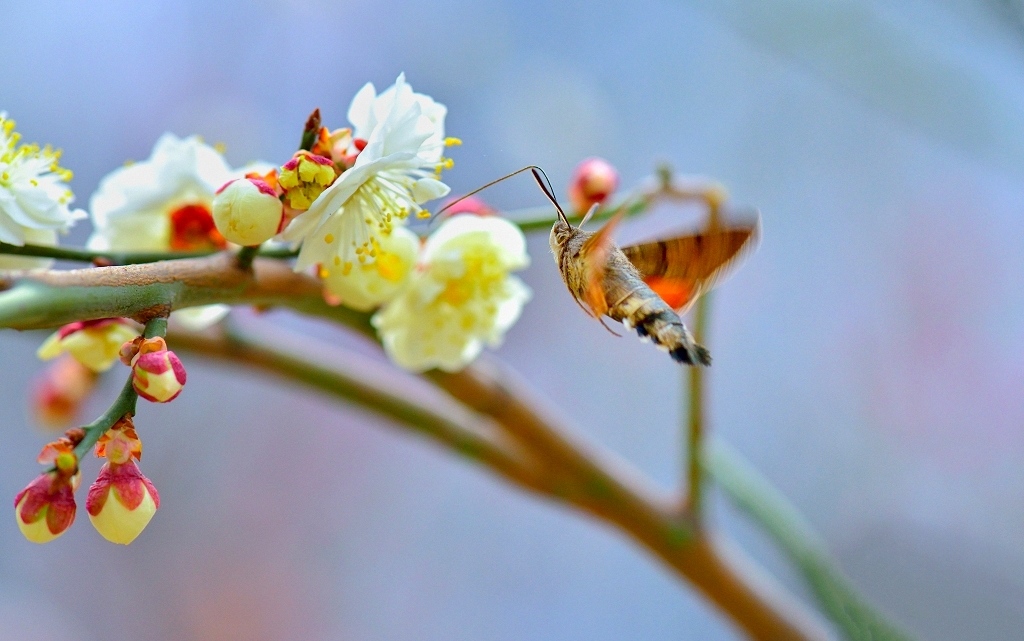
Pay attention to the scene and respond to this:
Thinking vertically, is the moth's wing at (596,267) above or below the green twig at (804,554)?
below

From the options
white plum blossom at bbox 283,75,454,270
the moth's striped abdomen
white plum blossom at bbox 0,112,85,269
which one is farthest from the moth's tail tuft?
white plum blossom at bbox 0,112,85,269

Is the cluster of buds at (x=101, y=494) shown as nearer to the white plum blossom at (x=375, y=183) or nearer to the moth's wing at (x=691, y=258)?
the white plum blossom at (x=375, y=183)

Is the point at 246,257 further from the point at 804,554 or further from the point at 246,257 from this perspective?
the point at 804,554

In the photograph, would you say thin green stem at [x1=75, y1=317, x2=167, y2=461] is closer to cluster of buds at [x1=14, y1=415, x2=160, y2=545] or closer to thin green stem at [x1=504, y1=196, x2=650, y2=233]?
cluster of buds at [x1=14, y1=415, x2=160, y2=545]

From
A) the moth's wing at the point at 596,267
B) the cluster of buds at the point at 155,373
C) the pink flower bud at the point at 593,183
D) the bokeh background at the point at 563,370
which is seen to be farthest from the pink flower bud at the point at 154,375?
the bokeh background at the point at 563,370

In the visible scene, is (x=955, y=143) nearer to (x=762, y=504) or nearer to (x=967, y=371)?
(x=762, y=504)

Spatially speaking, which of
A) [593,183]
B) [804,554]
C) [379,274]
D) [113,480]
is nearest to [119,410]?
[113,480]
